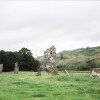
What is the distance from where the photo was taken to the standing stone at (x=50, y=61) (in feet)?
116

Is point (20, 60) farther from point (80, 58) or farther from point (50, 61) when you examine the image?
point (80, 58)

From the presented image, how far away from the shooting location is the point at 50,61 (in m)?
A: 35.7

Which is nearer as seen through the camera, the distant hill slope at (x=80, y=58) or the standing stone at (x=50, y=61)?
the standing stone at (x=50, y=61)

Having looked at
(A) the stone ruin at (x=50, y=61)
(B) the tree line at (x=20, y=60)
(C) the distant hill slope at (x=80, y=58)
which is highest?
(C) the distant hill slope at (x=80, y=58)

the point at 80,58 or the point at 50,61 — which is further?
the point at 80,58

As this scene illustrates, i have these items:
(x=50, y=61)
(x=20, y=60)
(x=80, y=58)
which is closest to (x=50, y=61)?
(x=50, y=61)

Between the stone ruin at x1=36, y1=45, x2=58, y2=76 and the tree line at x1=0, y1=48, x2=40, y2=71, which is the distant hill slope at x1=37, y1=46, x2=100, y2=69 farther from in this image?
the stone ruin at x1=36, y1=45, x2=58, y2=76

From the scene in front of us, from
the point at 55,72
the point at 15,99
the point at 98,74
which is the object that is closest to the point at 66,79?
the point at 98,74

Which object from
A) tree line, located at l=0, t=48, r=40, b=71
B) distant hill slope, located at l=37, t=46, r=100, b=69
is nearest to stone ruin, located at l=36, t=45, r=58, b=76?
tree line, located at l=0, t=48, r=40, b=71

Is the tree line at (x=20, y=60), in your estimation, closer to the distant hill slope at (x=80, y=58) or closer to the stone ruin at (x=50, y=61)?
the distant hill slope at (x=80, y=58)

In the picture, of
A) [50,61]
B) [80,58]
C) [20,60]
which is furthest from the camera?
[80,58]

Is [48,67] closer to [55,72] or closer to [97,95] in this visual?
[55,72]

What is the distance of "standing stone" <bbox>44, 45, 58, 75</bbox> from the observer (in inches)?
1390

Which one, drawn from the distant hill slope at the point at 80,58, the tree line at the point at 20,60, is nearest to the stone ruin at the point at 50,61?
the tree line at the point at 20,60
